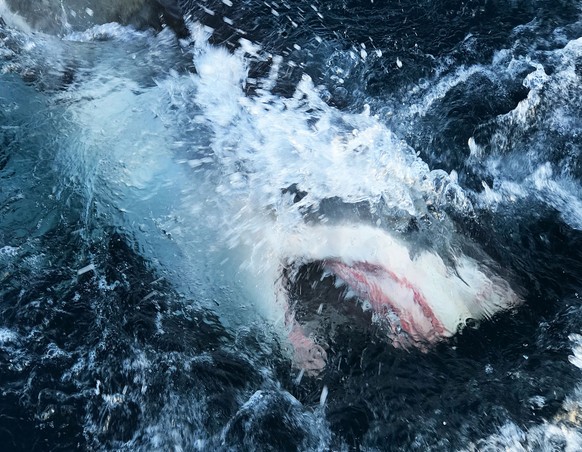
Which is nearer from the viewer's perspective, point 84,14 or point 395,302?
point 395,302

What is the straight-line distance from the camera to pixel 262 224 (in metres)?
2.32

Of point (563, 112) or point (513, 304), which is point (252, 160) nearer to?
point (513, 304)

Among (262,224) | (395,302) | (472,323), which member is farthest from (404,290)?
(262,224)

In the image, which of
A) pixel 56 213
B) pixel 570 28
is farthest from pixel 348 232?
pixel 570 28

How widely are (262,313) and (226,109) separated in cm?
91

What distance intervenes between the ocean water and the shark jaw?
4 cm

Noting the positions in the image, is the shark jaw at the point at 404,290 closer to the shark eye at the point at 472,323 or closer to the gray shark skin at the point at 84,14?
the shark eye at the point at 472,323

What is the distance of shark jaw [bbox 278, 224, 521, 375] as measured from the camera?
6.63ft

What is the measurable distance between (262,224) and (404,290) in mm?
598

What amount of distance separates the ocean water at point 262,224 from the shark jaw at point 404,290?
37mm

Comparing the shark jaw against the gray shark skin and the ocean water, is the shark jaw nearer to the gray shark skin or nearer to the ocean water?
the ocean water

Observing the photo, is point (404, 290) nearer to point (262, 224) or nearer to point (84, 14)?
point (262, 224)

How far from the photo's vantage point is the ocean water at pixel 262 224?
1990 mm

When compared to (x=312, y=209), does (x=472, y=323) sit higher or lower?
lower
